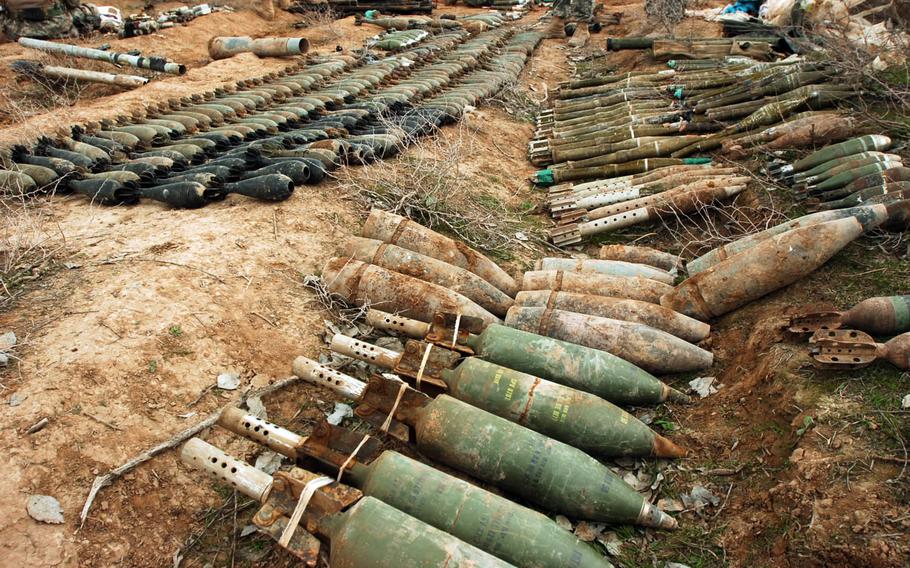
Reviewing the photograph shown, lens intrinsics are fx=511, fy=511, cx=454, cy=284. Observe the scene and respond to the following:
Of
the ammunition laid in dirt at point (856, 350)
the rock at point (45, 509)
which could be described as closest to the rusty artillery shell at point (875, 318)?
the ammunition laid in dirt at point (856, 350)

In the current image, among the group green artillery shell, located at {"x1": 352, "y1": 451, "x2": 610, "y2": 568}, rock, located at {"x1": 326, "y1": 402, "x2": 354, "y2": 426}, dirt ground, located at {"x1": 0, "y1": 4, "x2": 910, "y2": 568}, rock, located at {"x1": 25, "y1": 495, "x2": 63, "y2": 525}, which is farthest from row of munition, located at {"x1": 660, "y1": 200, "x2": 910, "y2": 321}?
rock, located at {"x1": 25, "y1": 495, "x2": 63, "y2": 525}

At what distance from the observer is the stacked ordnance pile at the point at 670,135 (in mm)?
5684

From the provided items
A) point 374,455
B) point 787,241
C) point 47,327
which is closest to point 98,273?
point 47,327

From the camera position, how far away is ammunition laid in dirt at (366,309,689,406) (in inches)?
131

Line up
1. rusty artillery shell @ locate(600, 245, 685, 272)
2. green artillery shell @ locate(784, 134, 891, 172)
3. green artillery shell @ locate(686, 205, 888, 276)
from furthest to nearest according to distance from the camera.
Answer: green artillery shell @ locate(784, 134, 891, 172) → rusty artillery shell @ locate(600, 245, 685, 272) → green artillery shell @ locate(686, 205, 888, 276)

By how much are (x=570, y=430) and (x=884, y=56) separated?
7221 mm

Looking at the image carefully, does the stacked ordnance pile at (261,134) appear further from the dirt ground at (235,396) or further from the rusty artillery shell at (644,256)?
the rusty artillery shell at (644,256)

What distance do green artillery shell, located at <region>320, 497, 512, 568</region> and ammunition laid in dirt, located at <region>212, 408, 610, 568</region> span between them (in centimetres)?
17

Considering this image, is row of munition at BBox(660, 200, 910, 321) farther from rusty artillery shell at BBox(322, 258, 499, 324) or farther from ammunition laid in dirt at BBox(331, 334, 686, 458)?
rusty artillery shell at BBox(322, 258, 499, 324)

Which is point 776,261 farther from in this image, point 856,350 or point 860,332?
point 856,350

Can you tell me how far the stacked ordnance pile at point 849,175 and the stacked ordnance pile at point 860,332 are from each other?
1.50 m

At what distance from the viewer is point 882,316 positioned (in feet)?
10.1

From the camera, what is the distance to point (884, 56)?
6641mm

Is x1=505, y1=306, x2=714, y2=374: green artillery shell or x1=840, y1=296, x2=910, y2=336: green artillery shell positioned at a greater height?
x1=840, y1=296, x2=910, y2=336: green artillery shell
